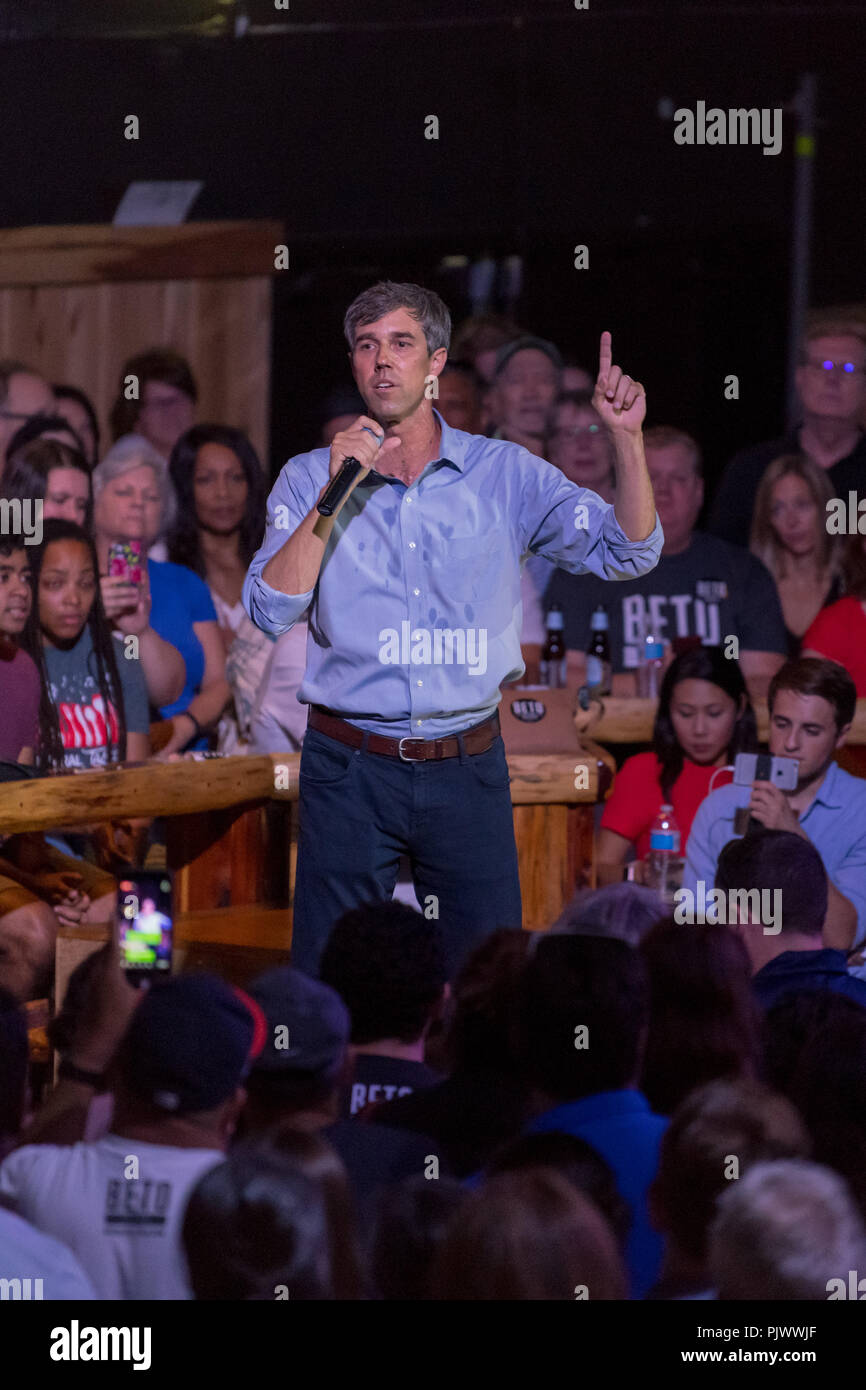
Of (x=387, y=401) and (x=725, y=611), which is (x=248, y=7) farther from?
(x=387, y=401)

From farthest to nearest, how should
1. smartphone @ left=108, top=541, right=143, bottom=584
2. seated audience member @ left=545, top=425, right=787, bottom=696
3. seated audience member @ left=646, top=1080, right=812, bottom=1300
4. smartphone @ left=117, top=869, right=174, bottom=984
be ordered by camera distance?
seated audience member @ left=545, top=425, right=787, bottom=696 < smartphone @ left=108, top=541, right=143, bottom=584 < smartphone @ left=117, top=869, right=174, bottom=984 < seated audience member @ left=646, top=1080, right=812, bottom=1300

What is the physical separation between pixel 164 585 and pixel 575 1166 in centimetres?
302

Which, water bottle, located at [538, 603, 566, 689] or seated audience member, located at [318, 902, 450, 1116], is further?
water bottle, located at [538, 603, 566, 689]

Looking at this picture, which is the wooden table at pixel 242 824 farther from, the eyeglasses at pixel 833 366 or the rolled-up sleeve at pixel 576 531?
the eyeglasses at pixel 833 366

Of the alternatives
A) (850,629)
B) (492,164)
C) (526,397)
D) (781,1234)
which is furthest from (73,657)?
(492,164)

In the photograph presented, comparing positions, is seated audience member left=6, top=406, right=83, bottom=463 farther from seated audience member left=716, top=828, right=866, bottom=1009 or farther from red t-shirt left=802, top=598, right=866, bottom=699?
seated audience member left=716, top=828, right=866, bottom=1009

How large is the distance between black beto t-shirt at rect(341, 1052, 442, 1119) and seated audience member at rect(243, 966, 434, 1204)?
2cm

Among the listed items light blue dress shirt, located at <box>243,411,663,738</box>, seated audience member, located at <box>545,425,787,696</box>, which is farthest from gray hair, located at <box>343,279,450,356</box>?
seated audience member, located at <box>545,425,787,696</box>

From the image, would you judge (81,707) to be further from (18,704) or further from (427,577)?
(427,577)

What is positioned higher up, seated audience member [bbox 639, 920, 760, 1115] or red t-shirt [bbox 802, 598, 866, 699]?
red t-shirt [bbox 802, 598, 866, 699]

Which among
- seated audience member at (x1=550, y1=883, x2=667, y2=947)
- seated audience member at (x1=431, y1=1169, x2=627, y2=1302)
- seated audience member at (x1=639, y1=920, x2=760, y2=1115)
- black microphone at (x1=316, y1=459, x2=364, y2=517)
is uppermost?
black microphone at (x1=316, y1=459, x2=364, y2=517)

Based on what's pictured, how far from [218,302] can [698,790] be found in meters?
3.76

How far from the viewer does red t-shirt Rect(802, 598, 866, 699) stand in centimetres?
515

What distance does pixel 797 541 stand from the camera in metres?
5.52
